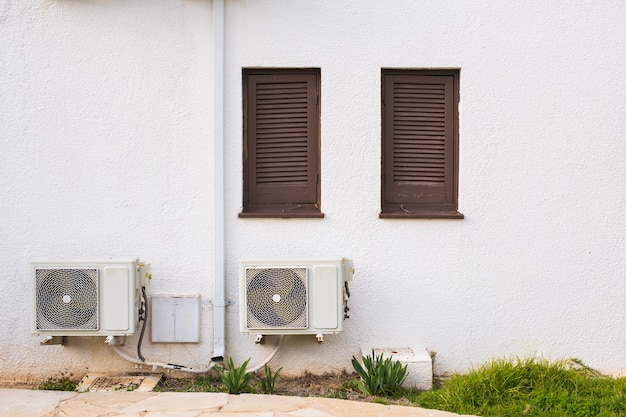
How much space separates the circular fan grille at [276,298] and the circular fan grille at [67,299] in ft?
3.88

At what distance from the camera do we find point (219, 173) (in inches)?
215

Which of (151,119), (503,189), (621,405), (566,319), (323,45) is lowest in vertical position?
(621,405)

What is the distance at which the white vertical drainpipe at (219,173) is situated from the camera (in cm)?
542

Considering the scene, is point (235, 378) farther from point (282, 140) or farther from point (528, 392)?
point (528, 392)

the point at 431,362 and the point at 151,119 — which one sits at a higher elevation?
the point at 151,119

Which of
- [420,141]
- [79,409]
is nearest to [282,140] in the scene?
[420,141]

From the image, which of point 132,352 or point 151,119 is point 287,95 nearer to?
point 151,119

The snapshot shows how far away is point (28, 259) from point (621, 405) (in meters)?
4.62

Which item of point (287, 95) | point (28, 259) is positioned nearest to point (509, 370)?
point (287, 95)

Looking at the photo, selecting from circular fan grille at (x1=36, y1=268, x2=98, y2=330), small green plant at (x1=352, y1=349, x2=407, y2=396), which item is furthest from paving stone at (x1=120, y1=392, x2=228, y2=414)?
small green plant at (x1=352, y1=349, x2=407, y2=396)

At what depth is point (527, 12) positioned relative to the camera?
18.0 ft

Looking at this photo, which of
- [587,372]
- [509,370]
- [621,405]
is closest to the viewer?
[621,405]

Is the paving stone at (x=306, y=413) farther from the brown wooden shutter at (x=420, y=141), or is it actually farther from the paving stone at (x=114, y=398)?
the brown wooden shutter at (x=420, y=141)

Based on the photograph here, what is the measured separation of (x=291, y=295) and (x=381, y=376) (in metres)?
0.90
